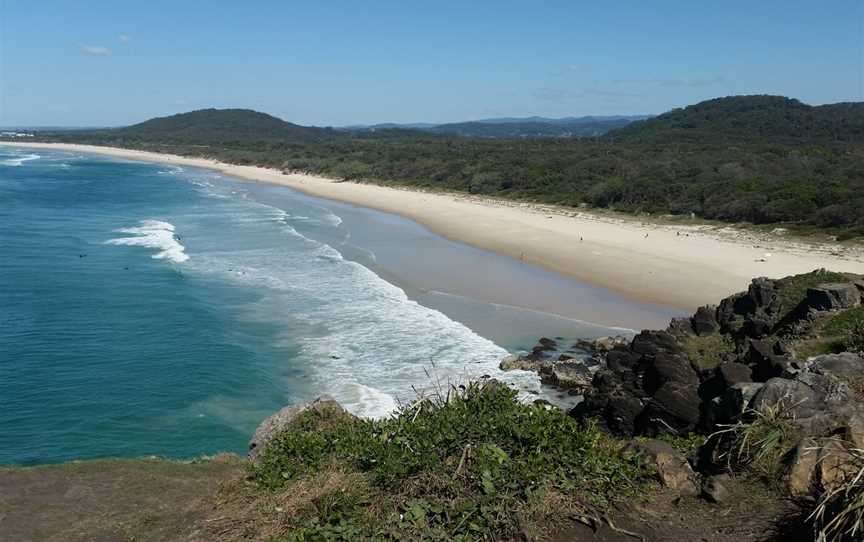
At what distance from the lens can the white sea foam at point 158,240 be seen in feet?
98.3

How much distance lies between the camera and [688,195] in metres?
40.6

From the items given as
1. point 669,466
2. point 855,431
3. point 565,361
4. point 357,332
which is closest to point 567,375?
point 565,361

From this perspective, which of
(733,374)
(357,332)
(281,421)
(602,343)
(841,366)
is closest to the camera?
(841,366)

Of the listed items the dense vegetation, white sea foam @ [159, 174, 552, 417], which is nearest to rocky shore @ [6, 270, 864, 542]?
white sea foam @ [159, 174, 552, 417]

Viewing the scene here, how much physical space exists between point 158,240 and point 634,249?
2344 cm

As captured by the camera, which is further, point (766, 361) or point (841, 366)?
point (766, 361)

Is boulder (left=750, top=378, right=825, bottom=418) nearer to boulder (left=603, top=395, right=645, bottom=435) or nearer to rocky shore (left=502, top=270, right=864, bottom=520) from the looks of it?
rocky shore (left=502, top=270, right=864, bottom=520)

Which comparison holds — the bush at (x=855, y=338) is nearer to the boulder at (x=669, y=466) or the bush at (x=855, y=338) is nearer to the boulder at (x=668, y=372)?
the boulder at (x=668, y=372)

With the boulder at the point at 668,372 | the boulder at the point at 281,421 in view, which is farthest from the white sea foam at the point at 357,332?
the boulder at the point at 668,372

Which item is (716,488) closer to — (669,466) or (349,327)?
(669,466)

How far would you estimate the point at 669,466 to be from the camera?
6578mm

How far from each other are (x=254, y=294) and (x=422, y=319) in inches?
264

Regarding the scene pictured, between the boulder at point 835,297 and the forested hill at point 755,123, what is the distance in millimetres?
76633

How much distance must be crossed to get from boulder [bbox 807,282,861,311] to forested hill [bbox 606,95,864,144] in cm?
7663
